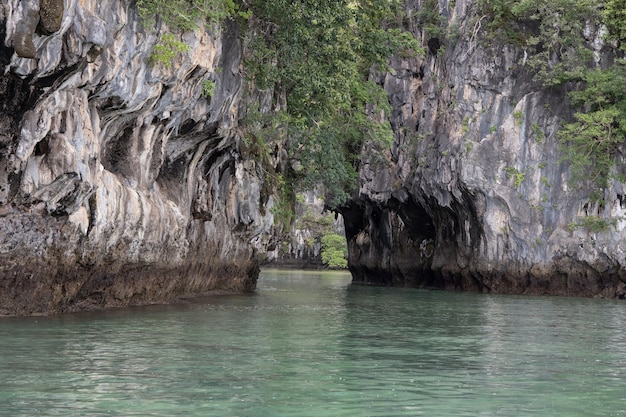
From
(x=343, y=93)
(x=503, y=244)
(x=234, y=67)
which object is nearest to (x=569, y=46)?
(x=503, y=244)

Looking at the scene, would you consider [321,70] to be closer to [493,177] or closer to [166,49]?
[166,49]

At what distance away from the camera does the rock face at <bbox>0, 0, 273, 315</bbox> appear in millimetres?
14914

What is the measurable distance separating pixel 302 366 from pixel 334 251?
7072cm

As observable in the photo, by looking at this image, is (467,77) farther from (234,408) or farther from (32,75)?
(234,408)

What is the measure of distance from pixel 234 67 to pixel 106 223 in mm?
7171

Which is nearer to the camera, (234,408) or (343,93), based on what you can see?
(234,408)

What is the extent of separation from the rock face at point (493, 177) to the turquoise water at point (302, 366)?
1768 centimetres

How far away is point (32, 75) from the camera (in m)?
14.6

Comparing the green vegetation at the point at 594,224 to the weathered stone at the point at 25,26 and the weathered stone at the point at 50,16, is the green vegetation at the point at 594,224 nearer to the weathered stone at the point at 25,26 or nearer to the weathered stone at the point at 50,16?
the weathered stone at the point at 50,16

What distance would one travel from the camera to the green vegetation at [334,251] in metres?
81.3

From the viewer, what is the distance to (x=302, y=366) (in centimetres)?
1102

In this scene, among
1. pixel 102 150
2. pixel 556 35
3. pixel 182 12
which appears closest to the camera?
pixel 182 12

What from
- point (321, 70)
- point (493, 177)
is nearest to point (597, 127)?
Answer: point (493, 177)

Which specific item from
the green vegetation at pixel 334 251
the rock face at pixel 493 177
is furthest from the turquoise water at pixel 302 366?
the green vegetation at pixel 334 251
